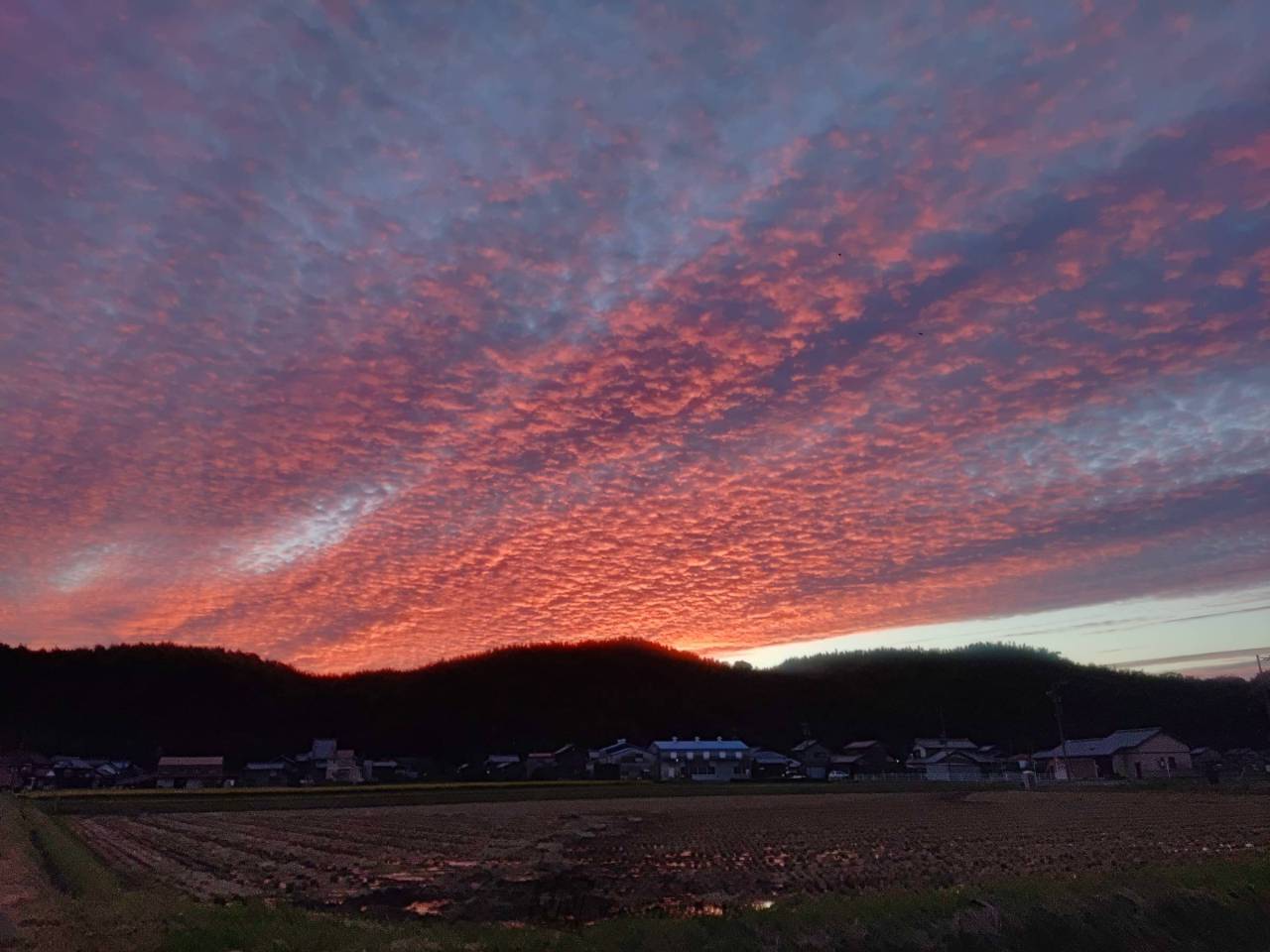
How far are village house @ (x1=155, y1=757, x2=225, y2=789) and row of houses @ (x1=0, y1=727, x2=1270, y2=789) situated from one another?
0.40 feet

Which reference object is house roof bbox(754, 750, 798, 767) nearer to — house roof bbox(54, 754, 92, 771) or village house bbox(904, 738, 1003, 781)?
village house bbox(904, 738, 1003, 781)

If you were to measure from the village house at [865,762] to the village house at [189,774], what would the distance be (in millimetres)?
80630

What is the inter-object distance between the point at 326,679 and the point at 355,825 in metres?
141

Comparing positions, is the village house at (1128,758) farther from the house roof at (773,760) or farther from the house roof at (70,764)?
the house roof at (70,764)

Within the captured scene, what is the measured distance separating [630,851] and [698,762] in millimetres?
86219

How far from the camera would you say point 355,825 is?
127 ft

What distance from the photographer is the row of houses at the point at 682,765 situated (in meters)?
93.2

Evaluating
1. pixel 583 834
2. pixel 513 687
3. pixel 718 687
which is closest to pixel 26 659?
pixel 513 687

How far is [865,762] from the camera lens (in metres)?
121

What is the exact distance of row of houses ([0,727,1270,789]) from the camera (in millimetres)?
93188

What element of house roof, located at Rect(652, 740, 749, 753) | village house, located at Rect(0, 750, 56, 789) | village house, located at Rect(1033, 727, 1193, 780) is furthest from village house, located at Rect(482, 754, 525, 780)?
village house, located at Rect(1033, 727, 1193, 780)

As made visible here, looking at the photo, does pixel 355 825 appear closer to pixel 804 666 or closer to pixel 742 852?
pixel 742 852

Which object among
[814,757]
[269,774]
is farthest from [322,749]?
[814,757]

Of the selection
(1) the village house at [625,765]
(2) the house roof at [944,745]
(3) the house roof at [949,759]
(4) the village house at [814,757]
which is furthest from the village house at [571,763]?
(2) the house roof at [944,745]
